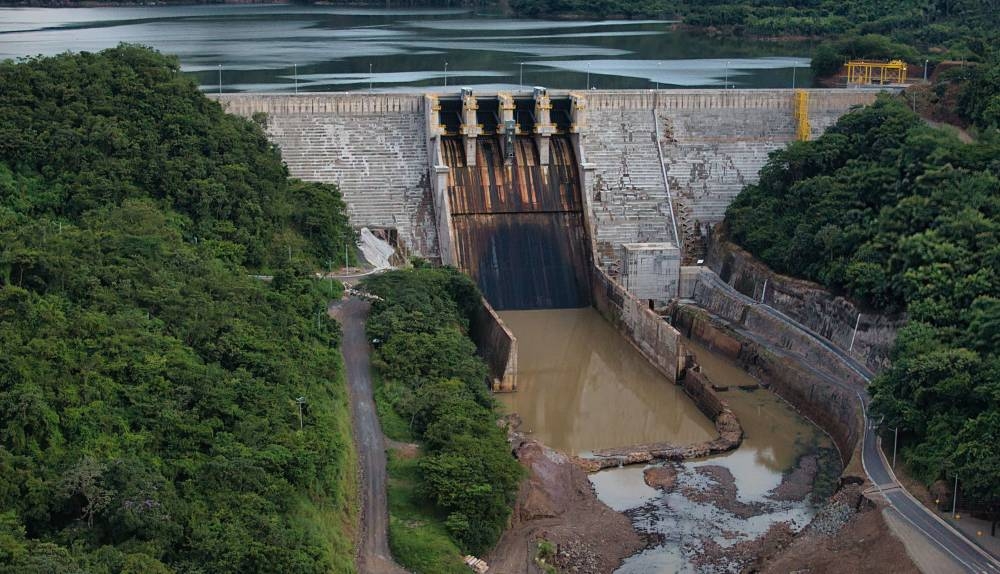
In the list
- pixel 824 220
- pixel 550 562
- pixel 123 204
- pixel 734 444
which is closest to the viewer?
pixel 550 562

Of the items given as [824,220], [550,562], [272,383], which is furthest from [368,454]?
[824,220]

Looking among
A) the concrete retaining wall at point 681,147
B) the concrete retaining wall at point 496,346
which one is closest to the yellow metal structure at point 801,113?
the concrete retaining wall at point 681,147

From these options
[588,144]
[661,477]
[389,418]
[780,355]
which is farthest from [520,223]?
[389,418]

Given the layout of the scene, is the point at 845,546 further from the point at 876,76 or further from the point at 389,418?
the point at 876,76

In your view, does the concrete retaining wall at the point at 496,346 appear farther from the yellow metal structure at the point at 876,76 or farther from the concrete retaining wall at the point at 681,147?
the yellow metal structure at the point at 876,76

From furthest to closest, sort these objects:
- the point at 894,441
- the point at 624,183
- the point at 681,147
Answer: the point at 681,147 < the point at 624,183 < the point at 894,441

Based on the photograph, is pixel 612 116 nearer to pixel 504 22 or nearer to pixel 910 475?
pixel 910 475

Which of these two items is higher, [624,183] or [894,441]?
[624,183]
